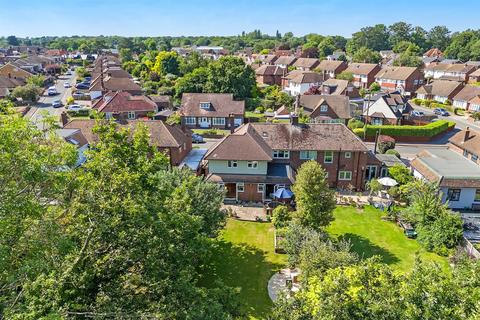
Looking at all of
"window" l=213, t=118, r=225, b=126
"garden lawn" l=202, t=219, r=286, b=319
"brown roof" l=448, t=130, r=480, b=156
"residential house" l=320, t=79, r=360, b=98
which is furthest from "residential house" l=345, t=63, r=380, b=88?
"garden lawn" l=202, t=219, r=286, b=319

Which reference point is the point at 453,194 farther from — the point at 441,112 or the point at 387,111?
the point at 441,112

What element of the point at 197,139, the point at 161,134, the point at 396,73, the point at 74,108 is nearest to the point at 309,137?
the point at 161,134

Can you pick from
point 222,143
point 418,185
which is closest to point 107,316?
point 222,143

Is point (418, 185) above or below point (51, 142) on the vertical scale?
below

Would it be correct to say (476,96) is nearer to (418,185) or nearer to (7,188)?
(418,185)

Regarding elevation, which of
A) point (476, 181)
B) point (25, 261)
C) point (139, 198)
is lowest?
point (476, 181)

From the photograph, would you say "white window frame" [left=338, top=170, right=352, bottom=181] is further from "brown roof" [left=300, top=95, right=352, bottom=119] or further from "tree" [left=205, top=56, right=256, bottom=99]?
"tree" [left=205, top=56, right=256, bottom=99]

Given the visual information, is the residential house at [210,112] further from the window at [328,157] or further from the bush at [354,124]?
the window at [328,157]
